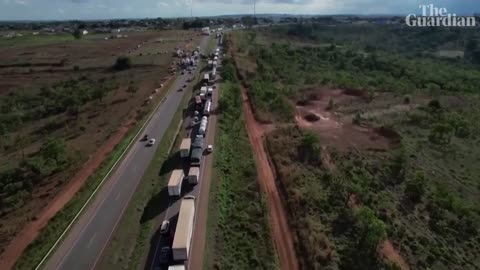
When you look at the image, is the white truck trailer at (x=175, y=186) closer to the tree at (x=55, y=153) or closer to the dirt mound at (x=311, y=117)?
the tree at (x=55, y=153)

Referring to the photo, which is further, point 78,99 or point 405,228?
point 78,99

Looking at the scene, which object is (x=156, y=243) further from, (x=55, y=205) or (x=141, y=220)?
(x=55, y=205)

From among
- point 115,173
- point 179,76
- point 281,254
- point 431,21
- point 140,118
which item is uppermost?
point 431,21

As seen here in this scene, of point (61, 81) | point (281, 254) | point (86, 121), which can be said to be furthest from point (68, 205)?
point (61, 81)

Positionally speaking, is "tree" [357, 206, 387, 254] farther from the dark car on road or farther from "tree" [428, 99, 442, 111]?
"tree" [428, 99, 442, 111]

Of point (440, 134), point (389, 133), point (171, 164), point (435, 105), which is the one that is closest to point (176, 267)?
point (171, 164)

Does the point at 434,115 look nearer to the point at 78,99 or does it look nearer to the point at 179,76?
the point at 179,76
